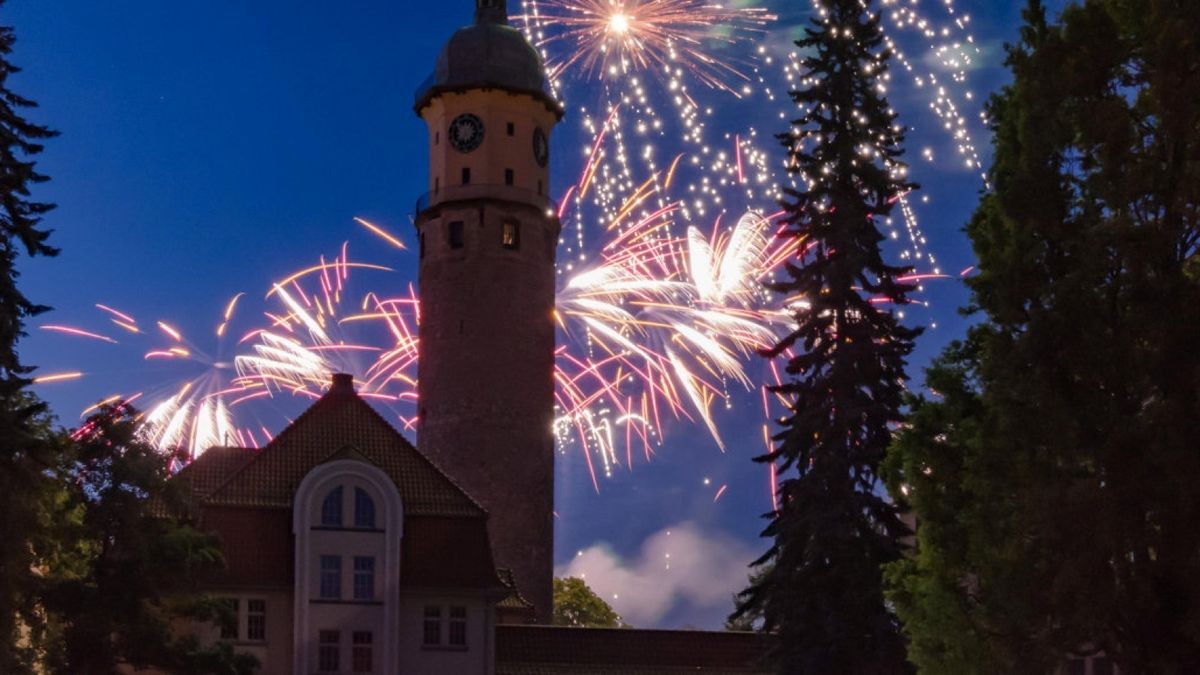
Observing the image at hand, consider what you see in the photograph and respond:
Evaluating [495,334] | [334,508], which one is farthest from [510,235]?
[334,508]

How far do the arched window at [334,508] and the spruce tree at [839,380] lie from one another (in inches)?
717

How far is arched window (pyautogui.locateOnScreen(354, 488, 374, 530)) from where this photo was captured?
188 ft

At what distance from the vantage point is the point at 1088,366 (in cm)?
2631

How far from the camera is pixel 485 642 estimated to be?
5691 cm

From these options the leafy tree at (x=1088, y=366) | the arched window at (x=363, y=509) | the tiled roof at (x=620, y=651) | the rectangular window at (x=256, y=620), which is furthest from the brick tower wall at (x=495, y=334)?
the leafy tree at (x=1088, y=366)

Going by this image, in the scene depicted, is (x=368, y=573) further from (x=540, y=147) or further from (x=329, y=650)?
(x=540, y=147)

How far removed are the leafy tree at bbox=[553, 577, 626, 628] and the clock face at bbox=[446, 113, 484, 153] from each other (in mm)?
37024

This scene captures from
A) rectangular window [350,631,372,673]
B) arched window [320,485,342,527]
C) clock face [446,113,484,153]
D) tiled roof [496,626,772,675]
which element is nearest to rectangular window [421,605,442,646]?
rectangular window [350,631,372,673]

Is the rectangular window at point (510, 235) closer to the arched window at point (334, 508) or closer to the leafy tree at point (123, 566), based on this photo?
the arched window at point (334, 508)

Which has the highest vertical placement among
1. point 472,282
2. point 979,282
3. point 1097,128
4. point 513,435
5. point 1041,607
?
point 472,282

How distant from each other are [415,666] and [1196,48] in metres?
37.7

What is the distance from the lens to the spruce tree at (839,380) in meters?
40.7

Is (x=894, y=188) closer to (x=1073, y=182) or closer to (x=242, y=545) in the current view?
(x=1073, y=182)

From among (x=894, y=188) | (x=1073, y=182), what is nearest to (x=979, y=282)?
(x=1073, y=182)
